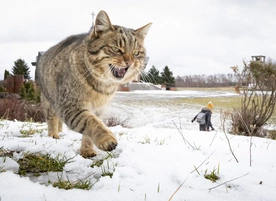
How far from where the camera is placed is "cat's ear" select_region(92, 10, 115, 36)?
3.02m

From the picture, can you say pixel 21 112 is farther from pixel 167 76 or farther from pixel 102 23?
pixel 167 76

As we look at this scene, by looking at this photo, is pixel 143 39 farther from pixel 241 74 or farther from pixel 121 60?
pixel 241 74

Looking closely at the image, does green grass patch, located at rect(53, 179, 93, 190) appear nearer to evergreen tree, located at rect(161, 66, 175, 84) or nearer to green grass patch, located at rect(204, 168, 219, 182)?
green grass patch, located at rect(204, 168, 219, 182)

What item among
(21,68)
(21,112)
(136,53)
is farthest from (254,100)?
(21,68)

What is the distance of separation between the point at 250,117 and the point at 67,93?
408 inches

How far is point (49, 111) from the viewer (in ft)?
14.1

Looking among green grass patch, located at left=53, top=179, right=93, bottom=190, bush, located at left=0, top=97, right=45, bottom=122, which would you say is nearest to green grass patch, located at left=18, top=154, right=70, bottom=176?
green grass patch, located at left=53, top=179, right=93, bottom=190

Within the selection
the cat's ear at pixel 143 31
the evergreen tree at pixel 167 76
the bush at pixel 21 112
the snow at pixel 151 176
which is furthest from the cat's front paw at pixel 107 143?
the evergreen tree at pixel 167 76

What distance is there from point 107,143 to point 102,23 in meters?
1.59

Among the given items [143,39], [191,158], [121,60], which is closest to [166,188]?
[191,158]

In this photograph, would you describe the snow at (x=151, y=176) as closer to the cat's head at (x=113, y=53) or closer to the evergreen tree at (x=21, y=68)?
the cat's head at (x=113, y=53)

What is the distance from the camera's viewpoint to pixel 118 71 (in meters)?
2.89

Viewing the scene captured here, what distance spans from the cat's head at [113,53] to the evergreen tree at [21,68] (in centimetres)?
3121

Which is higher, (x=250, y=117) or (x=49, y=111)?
(x=49, y=111)
